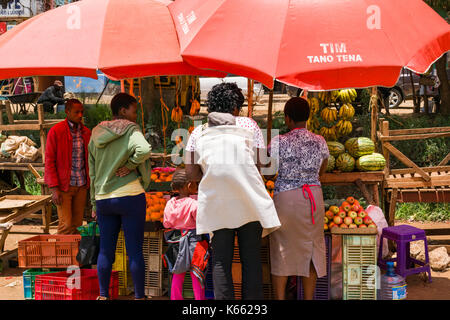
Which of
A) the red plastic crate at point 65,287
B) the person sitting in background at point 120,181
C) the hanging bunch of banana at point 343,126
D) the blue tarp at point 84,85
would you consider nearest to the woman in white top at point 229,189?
the person sitting in background at point 120,181

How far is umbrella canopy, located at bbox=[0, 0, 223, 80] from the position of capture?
14.5ft

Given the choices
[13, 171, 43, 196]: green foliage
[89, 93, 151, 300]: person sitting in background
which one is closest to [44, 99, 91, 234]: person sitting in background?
[89, 93, 151, 300]: person sitting in background

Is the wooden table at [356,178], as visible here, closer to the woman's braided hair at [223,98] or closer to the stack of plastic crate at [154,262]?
the stack of plastic crate at [154,262]

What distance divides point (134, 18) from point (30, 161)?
182 inches

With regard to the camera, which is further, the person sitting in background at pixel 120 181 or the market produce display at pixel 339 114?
the market produce display at pixel 339 114

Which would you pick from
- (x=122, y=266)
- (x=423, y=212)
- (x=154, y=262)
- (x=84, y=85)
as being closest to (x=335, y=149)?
(x=154, y=262)

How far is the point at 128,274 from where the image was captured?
5.59 m

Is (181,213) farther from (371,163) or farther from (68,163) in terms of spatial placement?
(371,163)

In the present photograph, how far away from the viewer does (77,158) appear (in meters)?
5.88

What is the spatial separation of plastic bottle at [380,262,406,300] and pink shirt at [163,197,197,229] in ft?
6.62

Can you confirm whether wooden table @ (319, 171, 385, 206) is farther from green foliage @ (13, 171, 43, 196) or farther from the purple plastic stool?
green foliage @ (13, 171, 43, 196)

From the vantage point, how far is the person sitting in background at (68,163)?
5.77 meters

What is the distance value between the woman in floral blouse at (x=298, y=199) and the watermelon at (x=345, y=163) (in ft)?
5.48
